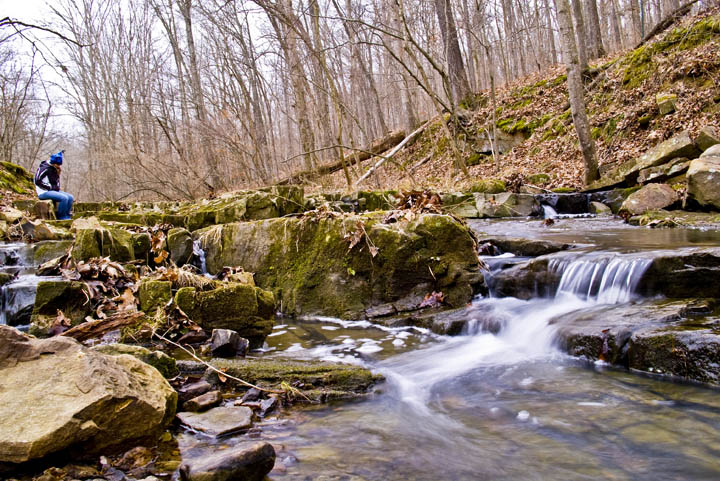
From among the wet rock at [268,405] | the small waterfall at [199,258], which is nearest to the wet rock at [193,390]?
the wet rock at [268,405]

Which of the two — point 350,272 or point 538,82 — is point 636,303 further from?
point 538,82

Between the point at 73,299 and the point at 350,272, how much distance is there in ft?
10.6

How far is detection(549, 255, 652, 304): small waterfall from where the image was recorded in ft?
16.1

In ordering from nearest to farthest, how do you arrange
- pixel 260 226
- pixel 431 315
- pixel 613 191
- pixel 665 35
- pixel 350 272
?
pixel 431 315 < pixel 350 272 < pixel 260 226 < pixel 613 191 < pixel 665 35

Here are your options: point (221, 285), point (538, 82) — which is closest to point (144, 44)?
point (538, 82)

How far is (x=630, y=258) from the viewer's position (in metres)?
5.23

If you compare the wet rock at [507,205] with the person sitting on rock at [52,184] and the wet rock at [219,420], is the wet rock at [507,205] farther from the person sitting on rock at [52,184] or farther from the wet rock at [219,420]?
the person sitting on rock at [52,184]

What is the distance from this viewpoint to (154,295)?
4859mm

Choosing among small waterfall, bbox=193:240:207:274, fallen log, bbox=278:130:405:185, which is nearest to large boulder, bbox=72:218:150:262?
small waterfall, bbox=193:240:207:274

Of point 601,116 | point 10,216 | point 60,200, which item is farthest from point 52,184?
point 601,116

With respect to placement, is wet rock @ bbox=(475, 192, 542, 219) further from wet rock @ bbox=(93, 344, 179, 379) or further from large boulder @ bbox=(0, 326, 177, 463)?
large boulder @ bbox=(0, 326, 177, 463)

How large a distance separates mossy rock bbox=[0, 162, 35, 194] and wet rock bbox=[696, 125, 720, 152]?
20.0 meters

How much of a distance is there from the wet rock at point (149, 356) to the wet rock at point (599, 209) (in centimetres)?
1058

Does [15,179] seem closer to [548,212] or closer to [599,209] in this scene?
[548,212]
